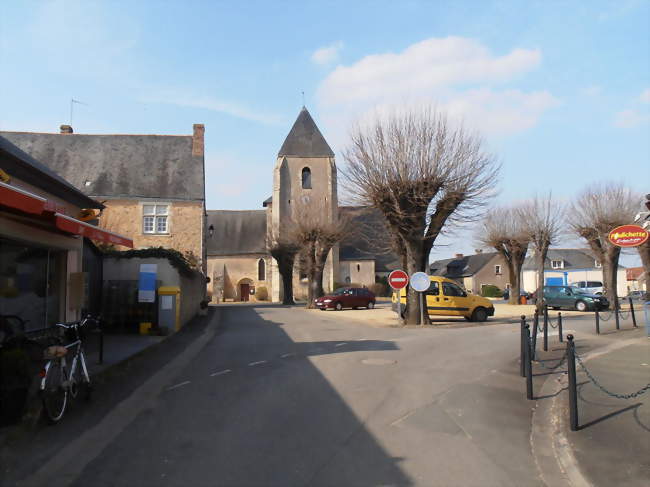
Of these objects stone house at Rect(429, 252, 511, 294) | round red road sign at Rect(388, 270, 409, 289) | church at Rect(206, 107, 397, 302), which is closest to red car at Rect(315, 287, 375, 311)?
round red road sign at Rect(388, 270, 409, 289)

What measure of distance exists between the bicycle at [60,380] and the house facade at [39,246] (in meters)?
2.08

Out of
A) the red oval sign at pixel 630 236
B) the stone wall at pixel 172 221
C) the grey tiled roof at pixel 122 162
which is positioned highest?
the grey tiled roof at pixel 122 162

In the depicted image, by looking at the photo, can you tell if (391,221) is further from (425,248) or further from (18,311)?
(18,311)

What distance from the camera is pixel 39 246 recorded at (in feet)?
37.4

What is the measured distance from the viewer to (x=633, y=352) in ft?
37.9

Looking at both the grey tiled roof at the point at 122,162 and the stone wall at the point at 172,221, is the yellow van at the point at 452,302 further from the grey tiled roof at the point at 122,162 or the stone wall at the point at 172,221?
the grey tiled roof at the point at 122,162

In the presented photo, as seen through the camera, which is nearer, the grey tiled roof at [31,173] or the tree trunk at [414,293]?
the grey tiled roof at [31,173]

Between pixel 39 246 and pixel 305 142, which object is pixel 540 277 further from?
pixel 305 142

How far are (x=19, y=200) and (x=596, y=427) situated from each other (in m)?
7.60

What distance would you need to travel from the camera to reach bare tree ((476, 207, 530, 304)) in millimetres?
35719

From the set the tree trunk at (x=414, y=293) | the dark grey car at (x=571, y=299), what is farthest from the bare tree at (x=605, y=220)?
the tree trunk at (x=414, y=293)

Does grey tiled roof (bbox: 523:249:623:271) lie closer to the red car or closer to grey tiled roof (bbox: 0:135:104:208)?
the red car

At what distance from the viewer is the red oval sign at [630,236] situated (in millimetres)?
11578

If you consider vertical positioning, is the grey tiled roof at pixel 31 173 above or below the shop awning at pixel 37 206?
above
